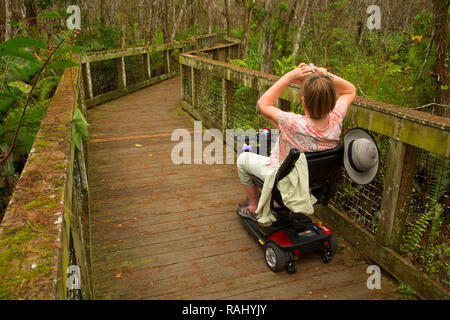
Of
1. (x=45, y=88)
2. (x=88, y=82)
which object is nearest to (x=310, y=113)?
(x=45, y=88)

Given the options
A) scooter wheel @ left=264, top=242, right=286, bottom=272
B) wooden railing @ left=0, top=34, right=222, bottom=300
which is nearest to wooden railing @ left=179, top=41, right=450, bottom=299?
scooter wheel @ left=264, top=242, right=286, bottom=272

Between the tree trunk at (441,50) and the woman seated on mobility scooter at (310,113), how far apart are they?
2.90 metres

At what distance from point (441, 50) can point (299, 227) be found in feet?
12.5

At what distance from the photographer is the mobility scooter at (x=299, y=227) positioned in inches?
114

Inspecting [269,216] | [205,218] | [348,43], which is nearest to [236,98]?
[205,218]

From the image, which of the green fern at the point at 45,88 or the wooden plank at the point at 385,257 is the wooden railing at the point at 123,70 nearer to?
the green fern at the point at 45,88

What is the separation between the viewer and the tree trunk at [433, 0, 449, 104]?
5.12 m

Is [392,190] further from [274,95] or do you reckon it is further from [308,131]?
[274,95]

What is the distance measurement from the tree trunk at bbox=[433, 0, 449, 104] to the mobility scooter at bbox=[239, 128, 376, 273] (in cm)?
303

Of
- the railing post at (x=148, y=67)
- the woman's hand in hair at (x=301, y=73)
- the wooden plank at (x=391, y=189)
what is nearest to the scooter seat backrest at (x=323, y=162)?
the wooden plank at (x=391, y=189)

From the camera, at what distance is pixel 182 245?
3641 mm
